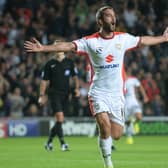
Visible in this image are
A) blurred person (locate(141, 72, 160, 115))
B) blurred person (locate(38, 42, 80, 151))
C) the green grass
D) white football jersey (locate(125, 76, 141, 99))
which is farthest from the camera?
blurred person (locate(141, 72, 160, 115))

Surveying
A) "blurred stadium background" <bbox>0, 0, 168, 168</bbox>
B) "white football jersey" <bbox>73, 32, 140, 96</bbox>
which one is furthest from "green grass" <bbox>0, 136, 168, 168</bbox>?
"blurred stadium background" <bbox>0, 0, 168, 168</bbox>

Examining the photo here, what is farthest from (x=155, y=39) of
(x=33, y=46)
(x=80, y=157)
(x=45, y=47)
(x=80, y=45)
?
(x=80, y=157)

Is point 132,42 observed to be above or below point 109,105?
above

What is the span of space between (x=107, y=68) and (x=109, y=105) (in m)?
0.55

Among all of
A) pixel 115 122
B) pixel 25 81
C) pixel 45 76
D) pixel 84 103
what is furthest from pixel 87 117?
pixel 115 122

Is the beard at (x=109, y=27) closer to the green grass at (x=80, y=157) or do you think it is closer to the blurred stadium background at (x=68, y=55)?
the green grass at (x=80, y=157)

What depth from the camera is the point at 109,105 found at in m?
11.7

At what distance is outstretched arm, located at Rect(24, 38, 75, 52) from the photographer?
35.5ft

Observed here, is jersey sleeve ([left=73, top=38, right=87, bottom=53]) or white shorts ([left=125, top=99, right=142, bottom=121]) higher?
jersey sleeve ([left=73, top=38, right=87, bottom=53])

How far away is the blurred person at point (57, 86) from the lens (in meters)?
18.0

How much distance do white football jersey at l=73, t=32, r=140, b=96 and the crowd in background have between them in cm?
1308

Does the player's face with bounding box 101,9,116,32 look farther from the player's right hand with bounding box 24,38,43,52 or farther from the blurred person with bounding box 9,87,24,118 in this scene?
the blurred person with bounding box 9,87,24,118

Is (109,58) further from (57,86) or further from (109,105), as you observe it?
(57,86)

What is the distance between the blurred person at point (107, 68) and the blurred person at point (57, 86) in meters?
6.16
